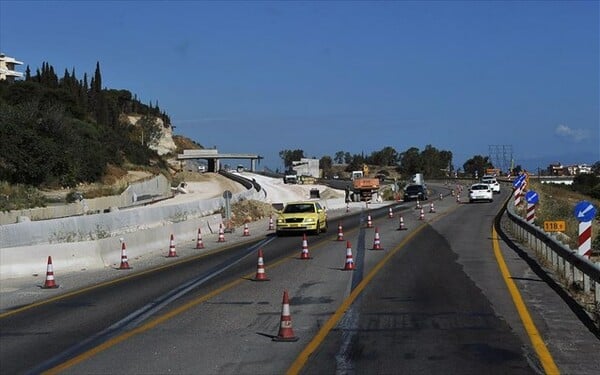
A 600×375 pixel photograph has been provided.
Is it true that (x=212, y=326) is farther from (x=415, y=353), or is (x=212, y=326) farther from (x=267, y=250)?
(x=267, y=250)

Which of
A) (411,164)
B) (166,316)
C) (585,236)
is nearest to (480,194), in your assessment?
(585,236)

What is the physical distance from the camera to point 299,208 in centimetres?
3416

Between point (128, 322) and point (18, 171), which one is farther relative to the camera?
point (18, 171)

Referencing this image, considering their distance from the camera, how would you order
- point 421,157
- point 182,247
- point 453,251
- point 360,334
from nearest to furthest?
1. point 360,334
2. point 453,251
3. point 182,247
4. point 421,157

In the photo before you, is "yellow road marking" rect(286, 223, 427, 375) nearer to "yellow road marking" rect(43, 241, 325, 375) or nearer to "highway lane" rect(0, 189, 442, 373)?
"yellow road marking" rect(43, 241, 325, 375)

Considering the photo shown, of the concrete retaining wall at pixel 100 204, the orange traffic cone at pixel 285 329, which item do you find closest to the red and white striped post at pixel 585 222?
the orange traffic cone at pixel 285 329

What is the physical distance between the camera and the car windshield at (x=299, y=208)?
33906 millimetres

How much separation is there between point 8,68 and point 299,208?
16653cm

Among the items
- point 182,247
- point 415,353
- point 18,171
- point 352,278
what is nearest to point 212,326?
point 415,353

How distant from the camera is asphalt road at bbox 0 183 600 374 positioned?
8.37 meters

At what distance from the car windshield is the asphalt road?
14059 millimetres

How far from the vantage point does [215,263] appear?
21.2m

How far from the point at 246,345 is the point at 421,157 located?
178 metres

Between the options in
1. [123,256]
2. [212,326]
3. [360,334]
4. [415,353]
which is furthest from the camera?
[123,256]
